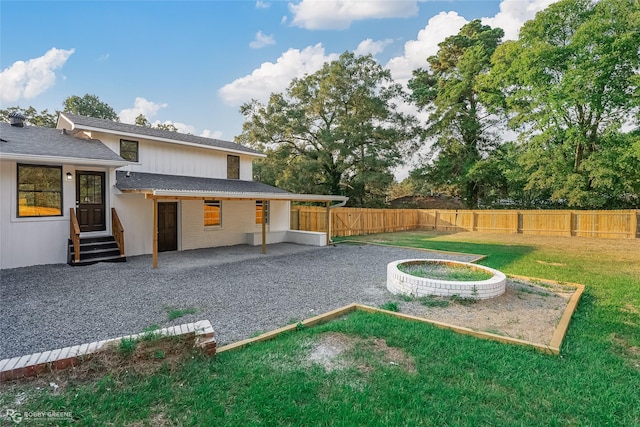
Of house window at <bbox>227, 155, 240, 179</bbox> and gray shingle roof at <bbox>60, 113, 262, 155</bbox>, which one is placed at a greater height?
gray shingle roof at <bbox>60, 113, 262, 155</bbox>

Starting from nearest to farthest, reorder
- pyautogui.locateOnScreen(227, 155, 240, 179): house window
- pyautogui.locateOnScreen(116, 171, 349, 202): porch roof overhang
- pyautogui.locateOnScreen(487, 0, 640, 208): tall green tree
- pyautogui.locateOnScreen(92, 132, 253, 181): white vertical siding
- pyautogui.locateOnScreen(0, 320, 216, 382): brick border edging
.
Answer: pyautogui.locateOnScreen(0, 320, 216, 382): brick border edging → pyautogui.locateOnScreen(116, 171, 349, 202): porch roof overhang → pyautogui.locateOnScreen(92, 132, 253, 181): white vertical siding → pyautogui.locateOnScreen(227, 155, 240, 179): house window → pyautogui.locateOnScreen(487, 0, 640, 208): tall green tree

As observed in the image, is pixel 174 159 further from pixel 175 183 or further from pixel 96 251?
pixel 96 251

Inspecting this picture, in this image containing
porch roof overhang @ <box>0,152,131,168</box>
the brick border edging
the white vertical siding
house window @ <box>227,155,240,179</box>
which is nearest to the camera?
the brick border edging

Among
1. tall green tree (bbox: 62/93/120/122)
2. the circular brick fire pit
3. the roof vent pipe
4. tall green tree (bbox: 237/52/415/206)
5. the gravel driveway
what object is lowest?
the gravel driveway

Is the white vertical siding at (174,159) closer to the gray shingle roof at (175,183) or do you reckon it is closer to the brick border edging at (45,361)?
the gray shingle roof at (175,183)

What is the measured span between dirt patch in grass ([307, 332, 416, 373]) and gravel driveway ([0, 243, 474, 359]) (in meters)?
1.14

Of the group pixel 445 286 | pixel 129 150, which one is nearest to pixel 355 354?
pixel 445 286

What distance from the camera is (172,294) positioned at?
21.6 ft

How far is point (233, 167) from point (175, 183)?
388 centimetres

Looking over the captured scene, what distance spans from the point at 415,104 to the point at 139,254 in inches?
880

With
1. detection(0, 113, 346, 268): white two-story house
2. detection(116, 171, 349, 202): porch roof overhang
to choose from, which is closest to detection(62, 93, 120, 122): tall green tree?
detection(0, 113, 346, 268): white two-story house

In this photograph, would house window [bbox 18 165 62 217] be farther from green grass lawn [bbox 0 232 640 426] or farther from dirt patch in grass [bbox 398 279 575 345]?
dirt patch in grass [bbox 398 279 575 345]

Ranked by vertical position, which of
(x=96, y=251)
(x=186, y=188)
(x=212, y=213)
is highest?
(x=186, y=188)

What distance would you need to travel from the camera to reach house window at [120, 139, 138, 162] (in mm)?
11641
